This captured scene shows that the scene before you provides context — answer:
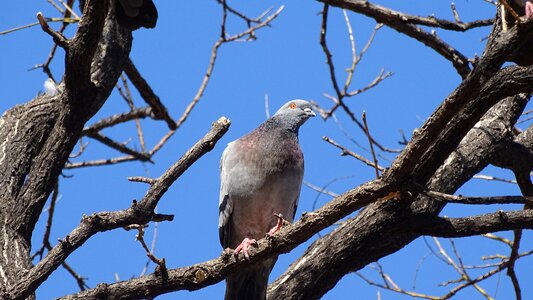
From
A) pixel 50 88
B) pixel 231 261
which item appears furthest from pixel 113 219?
pixel 50 88

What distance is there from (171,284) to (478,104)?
1764mm

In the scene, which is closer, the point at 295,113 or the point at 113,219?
the point at 113,219

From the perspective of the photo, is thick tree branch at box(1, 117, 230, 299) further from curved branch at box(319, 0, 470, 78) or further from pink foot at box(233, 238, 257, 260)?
curved branch at box(319, 0, 470, 78)

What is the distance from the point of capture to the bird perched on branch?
3.86 m

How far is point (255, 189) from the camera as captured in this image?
505 centimetres

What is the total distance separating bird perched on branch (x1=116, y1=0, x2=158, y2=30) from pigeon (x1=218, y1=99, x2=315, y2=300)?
1499 millimetres

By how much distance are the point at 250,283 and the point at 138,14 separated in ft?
6.55

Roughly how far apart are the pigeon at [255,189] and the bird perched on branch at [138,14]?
150cm

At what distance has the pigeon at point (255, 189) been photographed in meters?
5.02

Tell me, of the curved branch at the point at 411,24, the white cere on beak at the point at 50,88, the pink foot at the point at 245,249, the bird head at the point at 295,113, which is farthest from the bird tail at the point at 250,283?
the curved branch at the point at 411,24

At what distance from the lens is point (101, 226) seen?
3.92 meters

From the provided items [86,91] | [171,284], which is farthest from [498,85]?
[86,91]

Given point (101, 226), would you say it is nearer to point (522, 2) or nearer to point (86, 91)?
point (86, 91)

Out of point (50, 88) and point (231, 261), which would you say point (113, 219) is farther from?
point (50, 88)
